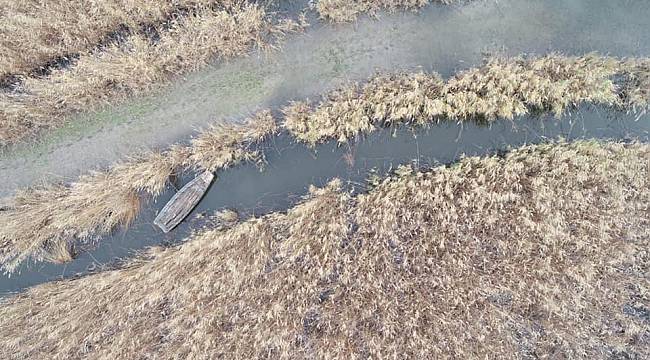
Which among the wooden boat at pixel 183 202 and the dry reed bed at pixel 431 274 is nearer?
the dry reed bed at pixel 431 274

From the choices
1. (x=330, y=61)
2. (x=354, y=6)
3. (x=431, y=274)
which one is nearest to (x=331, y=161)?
(x=330, y=61)

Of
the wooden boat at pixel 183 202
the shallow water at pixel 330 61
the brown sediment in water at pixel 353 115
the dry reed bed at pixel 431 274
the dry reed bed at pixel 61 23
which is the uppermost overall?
the dry reed bed at pixel 61 23

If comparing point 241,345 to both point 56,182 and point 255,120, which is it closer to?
point 255,120

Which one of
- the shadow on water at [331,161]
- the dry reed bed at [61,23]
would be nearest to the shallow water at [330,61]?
the shadow on water at [331,161]

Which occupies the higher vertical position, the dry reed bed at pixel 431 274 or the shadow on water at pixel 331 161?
the shadow on water at pixel 331 161

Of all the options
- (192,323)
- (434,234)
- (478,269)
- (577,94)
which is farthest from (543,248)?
(192,323)

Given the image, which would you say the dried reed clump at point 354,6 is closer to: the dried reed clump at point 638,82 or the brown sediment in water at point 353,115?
the brown sediment in water at point 353,115
